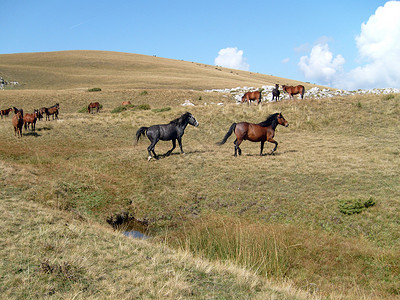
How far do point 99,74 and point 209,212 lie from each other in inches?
2924

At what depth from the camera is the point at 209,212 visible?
11867 mm

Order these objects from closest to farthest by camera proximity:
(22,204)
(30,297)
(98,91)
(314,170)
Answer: (30,297) < (22,204) < (314,170) < (98,91)

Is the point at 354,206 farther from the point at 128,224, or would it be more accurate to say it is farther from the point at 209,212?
the point at 128,224

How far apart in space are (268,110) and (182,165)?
640 inches

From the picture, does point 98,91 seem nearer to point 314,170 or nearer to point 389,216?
point 314,170

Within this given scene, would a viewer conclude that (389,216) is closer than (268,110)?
Yes

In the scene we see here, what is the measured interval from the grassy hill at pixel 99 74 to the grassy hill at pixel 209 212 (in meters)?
40.6

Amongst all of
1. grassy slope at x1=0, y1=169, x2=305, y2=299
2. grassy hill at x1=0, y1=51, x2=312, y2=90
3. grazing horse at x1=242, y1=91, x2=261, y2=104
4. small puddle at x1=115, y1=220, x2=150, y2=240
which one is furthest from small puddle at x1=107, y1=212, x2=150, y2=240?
grassy hill at x1=0, y1=51, x2=312, y2=90

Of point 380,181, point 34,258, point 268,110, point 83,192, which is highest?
point 268,110

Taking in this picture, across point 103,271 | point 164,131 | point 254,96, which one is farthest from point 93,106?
point 103,271

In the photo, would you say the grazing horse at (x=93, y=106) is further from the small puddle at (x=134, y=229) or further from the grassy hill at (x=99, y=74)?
the small puddle at (x=134, y=229)

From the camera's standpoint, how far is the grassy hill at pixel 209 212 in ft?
18.7

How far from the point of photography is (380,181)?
1291 cm

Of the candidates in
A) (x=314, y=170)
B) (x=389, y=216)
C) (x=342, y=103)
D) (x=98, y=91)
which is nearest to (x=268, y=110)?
(x=342, y=103)
